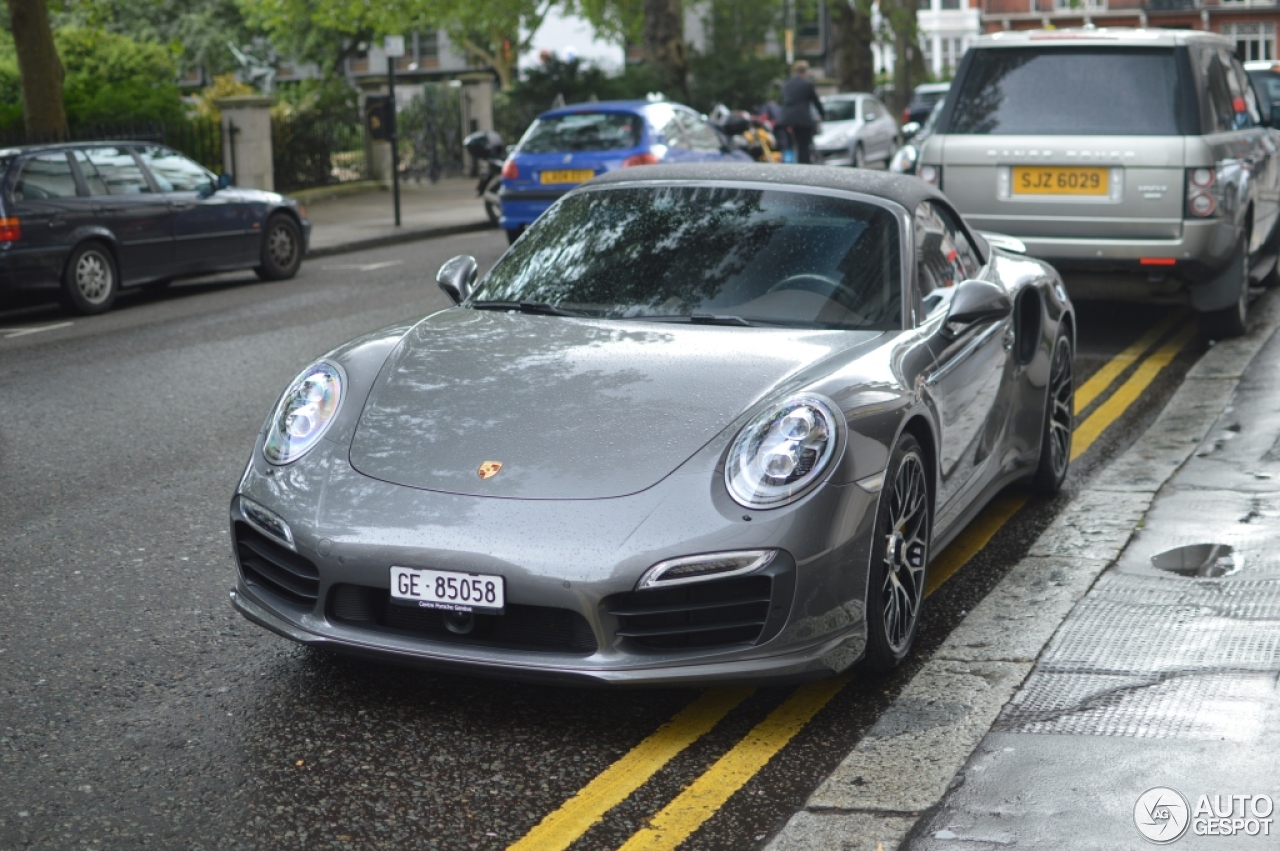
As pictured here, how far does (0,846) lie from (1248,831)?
272 cm

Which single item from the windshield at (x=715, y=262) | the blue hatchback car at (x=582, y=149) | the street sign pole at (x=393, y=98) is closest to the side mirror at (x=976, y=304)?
the windshield at (x=715, y=262)

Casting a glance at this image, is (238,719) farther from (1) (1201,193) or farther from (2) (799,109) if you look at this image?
(2) (799,109)

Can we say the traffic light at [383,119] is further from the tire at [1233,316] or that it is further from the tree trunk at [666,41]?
the tire at [1233,316]

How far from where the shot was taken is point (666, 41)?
32562 millimetres

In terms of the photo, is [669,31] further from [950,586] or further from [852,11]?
[950,586]

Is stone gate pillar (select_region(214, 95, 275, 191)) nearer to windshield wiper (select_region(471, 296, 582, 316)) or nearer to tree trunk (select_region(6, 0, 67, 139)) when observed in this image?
tree trunk (select_region(6, 0, 67, 139))

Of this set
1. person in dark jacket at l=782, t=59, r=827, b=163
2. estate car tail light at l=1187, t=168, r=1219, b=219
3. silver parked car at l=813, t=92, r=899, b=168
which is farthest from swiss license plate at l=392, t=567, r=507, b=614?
silver parked car at l=813, t=92, r=899, b=168

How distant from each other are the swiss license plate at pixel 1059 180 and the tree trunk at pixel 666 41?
73.8 feet

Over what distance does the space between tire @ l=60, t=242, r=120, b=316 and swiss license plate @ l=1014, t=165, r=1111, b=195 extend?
7769 millimetres

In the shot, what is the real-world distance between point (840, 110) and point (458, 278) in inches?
1036

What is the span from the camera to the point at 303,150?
26812 millimetres

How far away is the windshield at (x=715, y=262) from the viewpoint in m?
5.29

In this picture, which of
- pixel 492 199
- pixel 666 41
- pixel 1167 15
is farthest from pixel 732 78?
pixel 1167 15

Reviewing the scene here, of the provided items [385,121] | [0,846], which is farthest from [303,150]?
[0,846]
